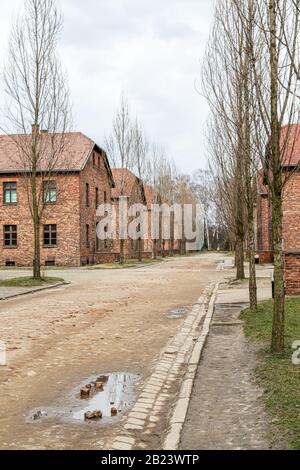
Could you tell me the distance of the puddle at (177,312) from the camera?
11688mm

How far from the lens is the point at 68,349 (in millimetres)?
8305

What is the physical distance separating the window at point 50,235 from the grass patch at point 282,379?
28845 mm

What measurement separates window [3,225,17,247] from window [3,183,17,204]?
1989 millimetres

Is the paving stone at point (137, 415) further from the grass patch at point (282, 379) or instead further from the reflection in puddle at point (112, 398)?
the grass patch at point (282, 379)

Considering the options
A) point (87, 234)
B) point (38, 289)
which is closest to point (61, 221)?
point (87, 234)

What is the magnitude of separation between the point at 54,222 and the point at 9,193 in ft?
14.3

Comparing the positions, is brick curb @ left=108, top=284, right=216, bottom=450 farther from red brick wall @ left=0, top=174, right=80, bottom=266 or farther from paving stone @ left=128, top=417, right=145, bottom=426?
red brick wall @ left=0, top=174, right=80, bottom=266

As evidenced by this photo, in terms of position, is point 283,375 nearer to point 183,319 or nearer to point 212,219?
point 183,319

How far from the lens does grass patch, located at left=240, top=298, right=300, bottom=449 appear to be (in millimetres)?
4441

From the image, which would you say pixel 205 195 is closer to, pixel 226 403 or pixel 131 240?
pixel 131 240

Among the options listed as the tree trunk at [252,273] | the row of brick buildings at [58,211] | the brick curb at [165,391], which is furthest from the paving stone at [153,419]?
the row of brick buildings at [58,211]

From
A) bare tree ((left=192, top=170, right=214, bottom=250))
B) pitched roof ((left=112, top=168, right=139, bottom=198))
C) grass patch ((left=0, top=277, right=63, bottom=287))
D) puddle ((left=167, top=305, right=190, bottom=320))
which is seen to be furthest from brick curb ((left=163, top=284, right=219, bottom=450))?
bare tree ((left=192, top=170, right=214, bottom=250))

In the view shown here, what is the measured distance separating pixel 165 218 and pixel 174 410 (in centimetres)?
5306
